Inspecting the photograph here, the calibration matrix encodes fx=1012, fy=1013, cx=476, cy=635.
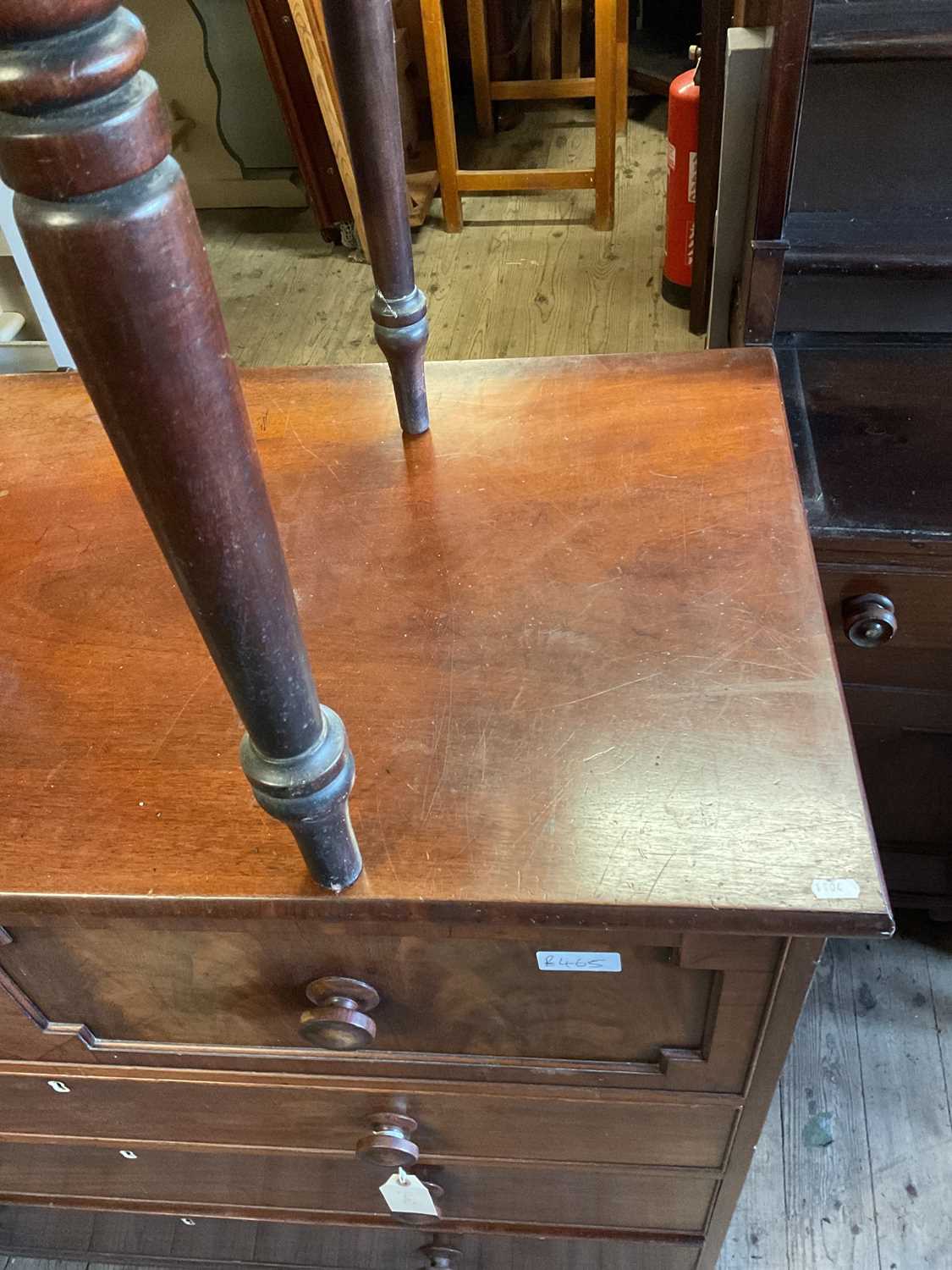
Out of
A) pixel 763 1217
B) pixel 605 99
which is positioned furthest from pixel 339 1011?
pixel 605 99

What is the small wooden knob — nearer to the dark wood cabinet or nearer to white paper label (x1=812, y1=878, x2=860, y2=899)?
the dark wood cabinet

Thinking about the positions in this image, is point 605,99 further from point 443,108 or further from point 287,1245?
point 287,1245

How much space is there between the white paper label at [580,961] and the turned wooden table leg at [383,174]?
0.38 meters

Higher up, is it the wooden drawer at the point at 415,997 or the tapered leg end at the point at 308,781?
the tapered leg end at the point at 308,781

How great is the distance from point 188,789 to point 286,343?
1.74 metres

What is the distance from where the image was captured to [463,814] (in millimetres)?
511

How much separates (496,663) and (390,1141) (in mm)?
364

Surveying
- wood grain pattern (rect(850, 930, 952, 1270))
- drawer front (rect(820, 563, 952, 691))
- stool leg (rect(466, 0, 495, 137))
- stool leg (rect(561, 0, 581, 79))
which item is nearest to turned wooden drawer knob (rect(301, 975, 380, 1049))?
drawer front (rect(820, 563, 952, 691))

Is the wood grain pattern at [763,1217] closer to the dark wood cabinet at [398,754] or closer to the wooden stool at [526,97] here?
the dark wood cabinet at [398,754]

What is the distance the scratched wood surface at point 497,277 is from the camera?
204cm

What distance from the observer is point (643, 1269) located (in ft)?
2.99

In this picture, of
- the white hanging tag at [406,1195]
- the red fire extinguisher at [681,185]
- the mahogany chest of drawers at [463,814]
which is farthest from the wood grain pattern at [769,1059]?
the red fire extinguisher at [681,185]

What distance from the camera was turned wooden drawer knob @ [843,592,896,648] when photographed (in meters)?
0.83

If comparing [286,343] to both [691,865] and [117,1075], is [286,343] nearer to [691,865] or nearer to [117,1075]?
[117,1075]
